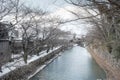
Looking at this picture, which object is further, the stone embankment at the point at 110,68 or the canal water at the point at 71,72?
the canal water at the point at 71,72

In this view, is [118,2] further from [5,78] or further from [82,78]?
[82,78]

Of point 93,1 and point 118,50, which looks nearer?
point 93,1

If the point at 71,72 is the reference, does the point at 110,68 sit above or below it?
above

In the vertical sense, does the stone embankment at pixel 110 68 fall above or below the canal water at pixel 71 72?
above

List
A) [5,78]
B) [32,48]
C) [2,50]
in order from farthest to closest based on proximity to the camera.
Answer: [32,48] → [2,50] → [5,78]

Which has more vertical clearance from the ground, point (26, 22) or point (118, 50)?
point (26, 22)

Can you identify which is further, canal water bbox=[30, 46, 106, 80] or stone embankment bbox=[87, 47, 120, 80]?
canal water bbox=[30, 46, 106, 80]

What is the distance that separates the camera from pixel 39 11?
23484mm

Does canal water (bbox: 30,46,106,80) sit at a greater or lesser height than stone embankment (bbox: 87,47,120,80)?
lesser

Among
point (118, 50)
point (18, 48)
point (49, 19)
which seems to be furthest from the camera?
point (49, 19)

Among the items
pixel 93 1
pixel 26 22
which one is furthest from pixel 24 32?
pixel 93 1

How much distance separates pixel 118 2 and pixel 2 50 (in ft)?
51.5

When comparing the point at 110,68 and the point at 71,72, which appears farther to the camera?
the point at 71,72

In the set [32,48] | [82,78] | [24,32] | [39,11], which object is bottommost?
[82,78]
